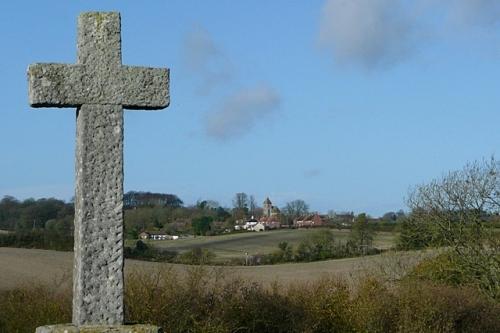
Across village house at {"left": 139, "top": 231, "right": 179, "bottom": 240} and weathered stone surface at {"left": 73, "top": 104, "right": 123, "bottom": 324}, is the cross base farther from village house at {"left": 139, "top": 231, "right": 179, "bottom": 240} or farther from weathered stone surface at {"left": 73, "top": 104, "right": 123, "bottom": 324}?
village house at {"left": 139, "top": 231, "right": 179, "bottom": 240}

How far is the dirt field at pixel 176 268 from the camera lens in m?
20.4

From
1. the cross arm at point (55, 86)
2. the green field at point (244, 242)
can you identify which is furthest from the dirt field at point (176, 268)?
the cross arm at point (55, 86)

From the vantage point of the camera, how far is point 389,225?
127 feet

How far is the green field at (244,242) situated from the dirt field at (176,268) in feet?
18.1

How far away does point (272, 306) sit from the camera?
1877cm

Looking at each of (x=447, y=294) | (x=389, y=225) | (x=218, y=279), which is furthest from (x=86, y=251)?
(x=389, y=225)

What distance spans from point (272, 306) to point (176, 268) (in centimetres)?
245

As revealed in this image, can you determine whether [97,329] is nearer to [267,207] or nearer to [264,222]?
[264,222]

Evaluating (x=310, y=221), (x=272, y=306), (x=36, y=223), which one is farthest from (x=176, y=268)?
(x=310, y=221)

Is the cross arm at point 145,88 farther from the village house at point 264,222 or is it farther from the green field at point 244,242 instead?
the village house at point 264,222

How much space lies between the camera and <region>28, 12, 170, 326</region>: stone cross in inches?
241

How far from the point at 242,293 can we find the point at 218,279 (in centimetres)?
90

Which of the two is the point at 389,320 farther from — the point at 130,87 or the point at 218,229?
the point at 218,229

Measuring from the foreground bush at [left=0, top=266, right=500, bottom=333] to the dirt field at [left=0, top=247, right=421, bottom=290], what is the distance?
795mm
